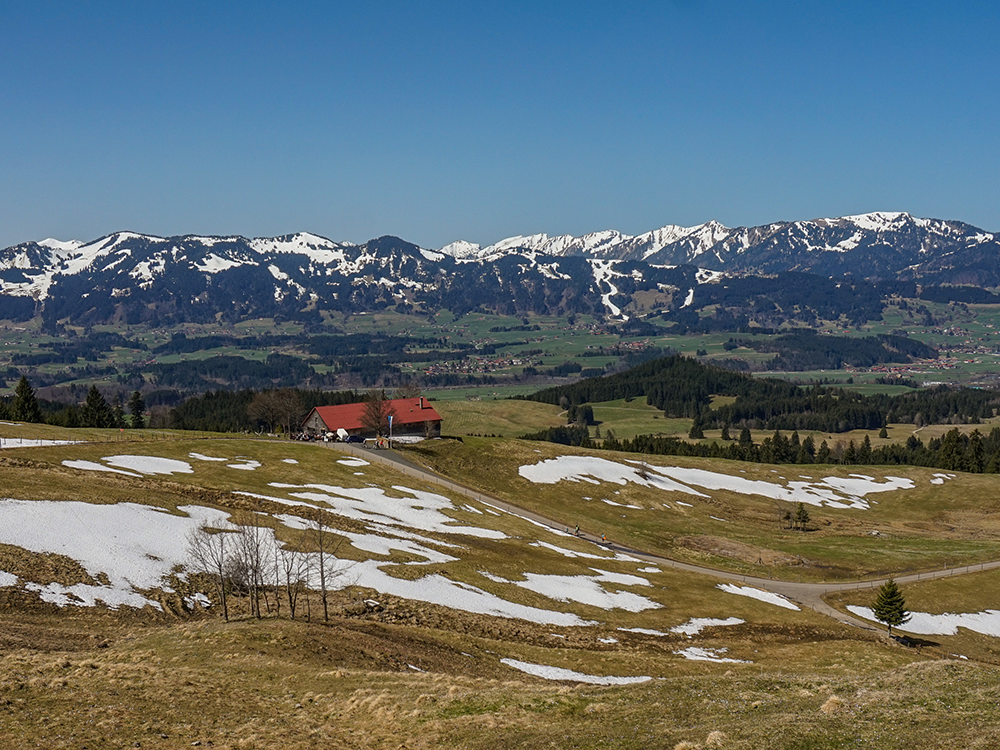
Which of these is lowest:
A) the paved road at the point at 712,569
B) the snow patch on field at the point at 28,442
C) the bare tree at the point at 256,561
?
the paved road at the point at 712,569

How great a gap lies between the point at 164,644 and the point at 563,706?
66.9 feet

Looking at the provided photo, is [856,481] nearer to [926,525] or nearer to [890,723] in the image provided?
[926,525]

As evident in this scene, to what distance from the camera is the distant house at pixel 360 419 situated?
142000mm

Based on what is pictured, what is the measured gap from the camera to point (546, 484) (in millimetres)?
124875

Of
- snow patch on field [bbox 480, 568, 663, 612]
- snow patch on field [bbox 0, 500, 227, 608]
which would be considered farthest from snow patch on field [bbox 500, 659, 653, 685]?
snow patch on field [bbox 0, 500, 227, 608]

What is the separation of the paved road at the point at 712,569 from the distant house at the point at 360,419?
1901 cm

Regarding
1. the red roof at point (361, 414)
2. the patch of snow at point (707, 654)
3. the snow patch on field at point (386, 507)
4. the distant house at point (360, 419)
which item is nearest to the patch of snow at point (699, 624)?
the patch of snow at point (707, 654)

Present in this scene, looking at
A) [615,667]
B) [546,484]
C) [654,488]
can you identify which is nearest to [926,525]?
[654,488]

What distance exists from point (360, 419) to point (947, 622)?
3957 inches

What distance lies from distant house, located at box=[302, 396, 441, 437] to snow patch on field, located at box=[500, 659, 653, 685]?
102m

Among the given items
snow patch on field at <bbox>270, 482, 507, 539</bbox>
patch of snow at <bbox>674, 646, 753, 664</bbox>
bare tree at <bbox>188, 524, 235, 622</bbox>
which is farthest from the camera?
snow patch on field at <bbox>270, 482, 507, 539</bbox>

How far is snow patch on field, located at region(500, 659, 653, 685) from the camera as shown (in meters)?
42.1

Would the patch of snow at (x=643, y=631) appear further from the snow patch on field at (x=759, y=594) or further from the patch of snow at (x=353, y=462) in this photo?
the patch of snow at (x=353, y=462)

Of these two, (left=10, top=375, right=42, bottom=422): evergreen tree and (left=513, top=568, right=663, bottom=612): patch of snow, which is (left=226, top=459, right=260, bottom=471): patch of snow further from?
(left=10, top=375, right=42, bottom=422): evergreen tree
